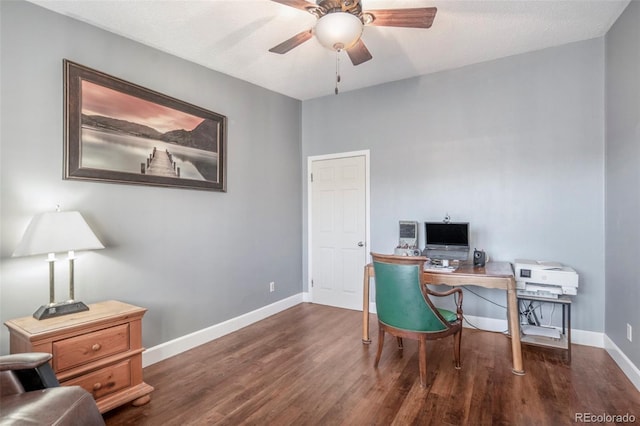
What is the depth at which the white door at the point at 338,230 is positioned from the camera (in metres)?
4.23

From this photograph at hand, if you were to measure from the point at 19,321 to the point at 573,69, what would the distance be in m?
4.90

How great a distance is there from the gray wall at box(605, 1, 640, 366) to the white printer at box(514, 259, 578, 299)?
1.04ft

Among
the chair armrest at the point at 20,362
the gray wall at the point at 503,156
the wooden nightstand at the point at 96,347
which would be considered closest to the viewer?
the chair armrest at the point at 20,362

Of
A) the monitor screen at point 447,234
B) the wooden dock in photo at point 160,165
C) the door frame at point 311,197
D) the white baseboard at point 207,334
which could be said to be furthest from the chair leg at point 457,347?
the wooden dock in photo at point 160,165

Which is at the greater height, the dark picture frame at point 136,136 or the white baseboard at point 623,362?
the dark picture frame at point 136,136

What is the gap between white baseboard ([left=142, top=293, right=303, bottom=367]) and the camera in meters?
2.82

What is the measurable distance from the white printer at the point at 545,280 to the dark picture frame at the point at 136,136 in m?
3.07

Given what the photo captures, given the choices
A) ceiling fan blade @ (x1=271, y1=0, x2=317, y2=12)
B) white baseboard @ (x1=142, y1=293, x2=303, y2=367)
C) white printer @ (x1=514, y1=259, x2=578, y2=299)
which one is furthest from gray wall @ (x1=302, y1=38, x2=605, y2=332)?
ceiling fan blade @ (x1=271, y1=0, x2=317, y2=12)

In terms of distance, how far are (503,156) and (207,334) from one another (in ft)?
11.8

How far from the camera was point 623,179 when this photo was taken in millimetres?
2551

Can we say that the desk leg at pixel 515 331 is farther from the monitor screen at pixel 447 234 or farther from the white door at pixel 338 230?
the white door at pixel 338 230

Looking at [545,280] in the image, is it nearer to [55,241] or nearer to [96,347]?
[96,347]

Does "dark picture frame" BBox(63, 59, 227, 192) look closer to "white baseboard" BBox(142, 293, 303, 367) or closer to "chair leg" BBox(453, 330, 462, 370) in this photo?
"white baseboard" BBox(142, 293, 303, 367)
